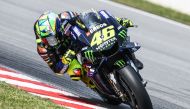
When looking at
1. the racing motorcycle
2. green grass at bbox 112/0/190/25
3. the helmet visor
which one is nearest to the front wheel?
the racing motorcycle

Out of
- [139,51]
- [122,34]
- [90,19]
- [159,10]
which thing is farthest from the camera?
[159,10]

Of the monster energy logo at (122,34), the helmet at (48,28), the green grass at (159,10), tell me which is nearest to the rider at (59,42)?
the helmet at (48,28)

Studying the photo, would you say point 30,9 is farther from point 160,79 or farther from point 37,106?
point 37,106

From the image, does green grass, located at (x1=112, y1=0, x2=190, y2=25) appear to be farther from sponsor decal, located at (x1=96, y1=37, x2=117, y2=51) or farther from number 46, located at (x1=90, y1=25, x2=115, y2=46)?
sponsor decal, located at (x1=96, y1=37, x2=117, y2=51)

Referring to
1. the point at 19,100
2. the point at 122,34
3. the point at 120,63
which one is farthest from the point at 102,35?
the point at 19,100

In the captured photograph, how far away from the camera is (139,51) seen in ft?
40.8

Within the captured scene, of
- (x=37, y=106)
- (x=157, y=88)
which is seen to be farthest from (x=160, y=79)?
(x=37, y=106)

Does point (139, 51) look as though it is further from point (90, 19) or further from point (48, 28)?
point (90, 19)

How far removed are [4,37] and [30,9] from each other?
107 inches

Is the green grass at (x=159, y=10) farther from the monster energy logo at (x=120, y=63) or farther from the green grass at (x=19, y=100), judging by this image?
the green grass at (x=19, y=100)

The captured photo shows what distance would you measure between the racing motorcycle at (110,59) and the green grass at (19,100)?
690 mm

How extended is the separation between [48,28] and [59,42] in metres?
0.24

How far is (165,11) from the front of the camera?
15.6 m

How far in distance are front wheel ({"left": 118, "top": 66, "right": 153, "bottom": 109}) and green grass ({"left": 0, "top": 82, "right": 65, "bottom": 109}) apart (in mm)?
821
